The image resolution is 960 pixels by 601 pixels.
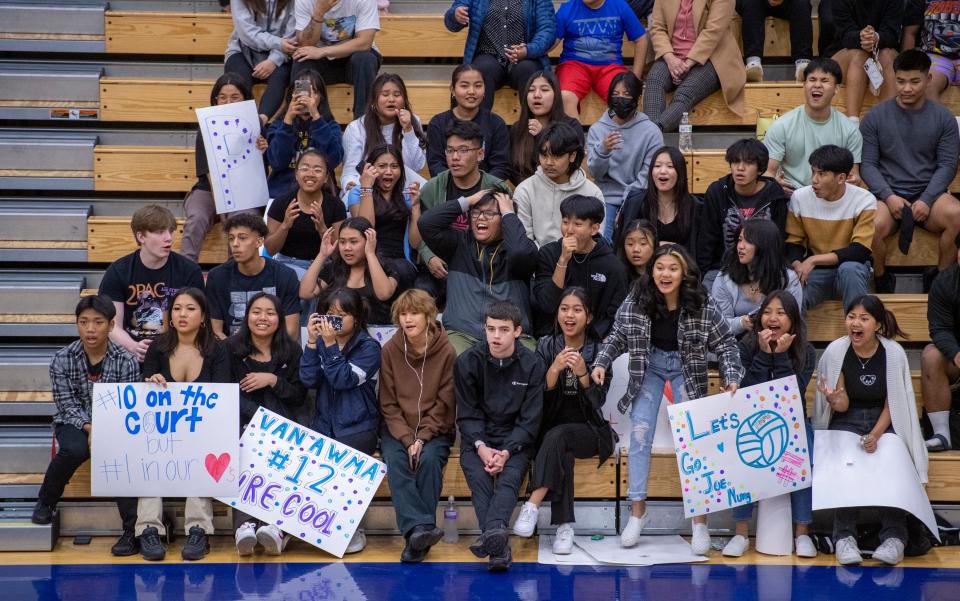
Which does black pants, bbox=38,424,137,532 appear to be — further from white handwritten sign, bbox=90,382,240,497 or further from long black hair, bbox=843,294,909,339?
long black hair, bbox=843,294,909,339

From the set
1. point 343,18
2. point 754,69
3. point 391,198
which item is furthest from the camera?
point 754,69

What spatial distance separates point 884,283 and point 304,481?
3.69m

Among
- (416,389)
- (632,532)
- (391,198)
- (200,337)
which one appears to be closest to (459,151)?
(391,198)

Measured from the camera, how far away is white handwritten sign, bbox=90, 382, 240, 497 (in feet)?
19.1

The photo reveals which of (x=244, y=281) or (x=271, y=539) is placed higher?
(x=244, y=281)

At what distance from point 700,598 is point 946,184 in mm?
3387

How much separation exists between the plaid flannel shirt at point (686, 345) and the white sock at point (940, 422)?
1.21 metres

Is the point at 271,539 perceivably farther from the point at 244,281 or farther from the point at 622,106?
the point at 622,106

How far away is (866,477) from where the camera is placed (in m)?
5.84

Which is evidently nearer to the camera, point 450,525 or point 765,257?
point 450,525

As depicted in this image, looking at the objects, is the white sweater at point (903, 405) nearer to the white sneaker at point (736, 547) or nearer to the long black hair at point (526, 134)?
the white sneaker at point (736, 547)

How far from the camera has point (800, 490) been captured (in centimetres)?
591

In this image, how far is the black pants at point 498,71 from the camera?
7.88 meters

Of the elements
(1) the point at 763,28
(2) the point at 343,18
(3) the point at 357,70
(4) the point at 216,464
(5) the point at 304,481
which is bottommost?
(5) the point at 304,481
